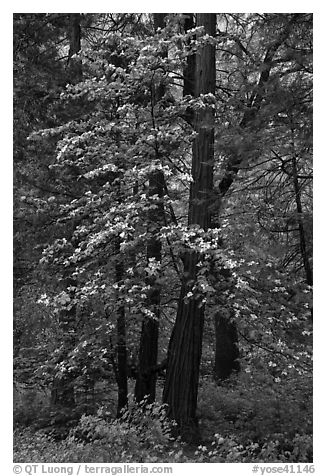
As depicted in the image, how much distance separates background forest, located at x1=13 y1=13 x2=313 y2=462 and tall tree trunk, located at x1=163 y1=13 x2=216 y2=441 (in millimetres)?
21

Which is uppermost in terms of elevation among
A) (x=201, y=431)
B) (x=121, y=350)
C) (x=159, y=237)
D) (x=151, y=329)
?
(x=159, y=237)

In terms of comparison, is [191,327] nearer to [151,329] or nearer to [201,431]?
[151,329]

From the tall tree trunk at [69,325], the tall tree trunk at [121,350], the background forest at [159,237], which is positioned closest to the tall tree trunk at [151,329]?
the background forest at [159,237]

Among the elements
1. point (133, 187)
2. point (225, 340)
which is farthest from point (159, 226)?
point (225, 340)

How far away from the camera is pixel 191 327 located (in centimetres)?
722

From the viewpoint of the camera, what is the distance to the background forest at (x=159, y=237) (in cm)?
607

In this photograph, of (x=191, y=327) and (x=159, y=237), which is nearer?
(x=159, y=237)

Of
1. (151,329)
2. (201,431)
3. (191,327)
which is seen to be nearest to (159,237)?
(191,327)

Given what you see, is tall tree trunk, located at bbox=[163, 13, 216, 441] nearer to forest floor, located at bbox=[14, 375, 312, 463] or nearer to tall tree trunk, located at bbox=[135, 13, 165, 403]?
forest floor, located at bbox=[14, 375, 312, 463]

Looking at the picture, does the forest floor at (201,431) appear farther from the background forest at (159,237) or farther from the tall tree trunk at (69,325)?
the tall tree trunk at (69,325)

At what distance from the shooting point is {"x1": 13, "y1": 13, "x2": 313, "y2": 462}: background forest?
607 centimetres

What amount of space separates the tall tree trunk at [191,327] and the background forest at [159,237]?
0.07 feet

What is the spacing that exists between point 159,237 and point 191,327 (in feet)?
5.65
